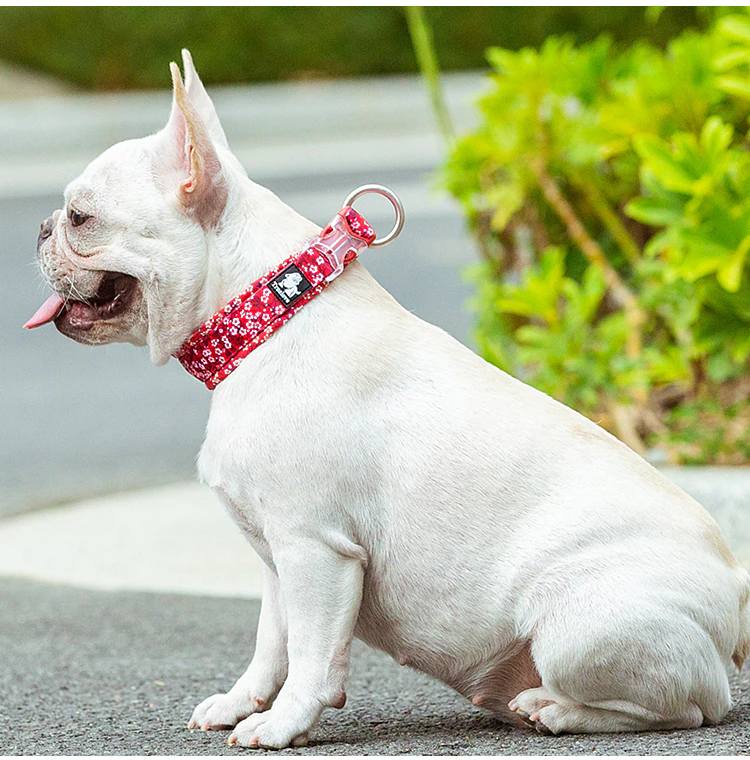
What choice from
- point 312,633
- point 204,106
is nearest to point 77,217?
point 204,106

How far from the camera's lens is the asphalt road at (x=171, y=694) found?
2895 millimetres

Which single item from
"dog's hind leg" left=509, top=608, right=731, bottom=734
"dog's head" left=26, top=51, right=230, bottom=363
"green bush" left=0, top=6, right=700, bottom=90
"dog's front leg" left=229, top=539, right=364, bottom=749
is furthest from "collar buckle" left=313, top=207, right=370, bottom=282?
"green bush" left=0, top=6, right=700, bottom=90

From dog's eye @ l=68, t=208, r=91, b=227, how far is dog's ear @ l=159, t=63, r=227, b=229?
0.67ft

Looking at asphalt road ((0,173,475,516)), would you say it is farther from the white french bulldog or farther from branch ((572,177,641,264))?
branch ((572,177,641,264))

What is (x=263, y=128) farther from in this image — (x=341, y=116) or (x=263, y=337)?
(x=263, y=337)

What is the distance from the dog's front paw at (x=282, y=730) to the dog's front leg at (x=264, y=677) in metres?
0.25

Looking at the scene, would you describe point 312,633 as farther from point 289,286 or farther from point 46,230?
point 46,230

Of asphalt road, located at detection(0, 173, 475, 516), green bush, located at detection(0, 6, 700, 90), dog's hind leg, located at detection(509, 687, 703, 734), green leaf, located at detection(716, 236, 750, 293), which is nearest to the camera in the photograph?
dog's hind leg, located at detection(509, 687, 703, 734)

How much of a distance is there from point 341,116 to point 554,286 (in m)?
13.9

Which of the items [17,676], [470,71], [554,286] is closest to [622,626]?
[17,676]

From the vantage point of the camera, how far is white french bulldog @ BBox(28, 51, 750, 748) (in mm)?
2830

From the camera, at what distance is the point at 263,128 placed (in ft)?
59.5

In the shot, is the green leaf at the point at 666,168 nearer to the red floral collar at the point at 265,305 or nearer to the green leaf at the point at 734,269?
the green leaf at the point at 734,269

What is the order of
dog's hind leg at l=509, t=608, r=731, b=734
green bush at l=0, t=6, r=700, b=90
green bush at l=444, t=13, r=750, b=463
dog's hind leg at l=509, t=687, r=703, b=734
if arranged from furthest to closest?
green bush at l=0, t=6, r=700, b=90 → green bush at l=444, t=13, r=750, b=463 → dog's hind leg at l=509, t=687, r=703, b=734 → dog's hind leg at l=509, t=608, r=731, b=734
